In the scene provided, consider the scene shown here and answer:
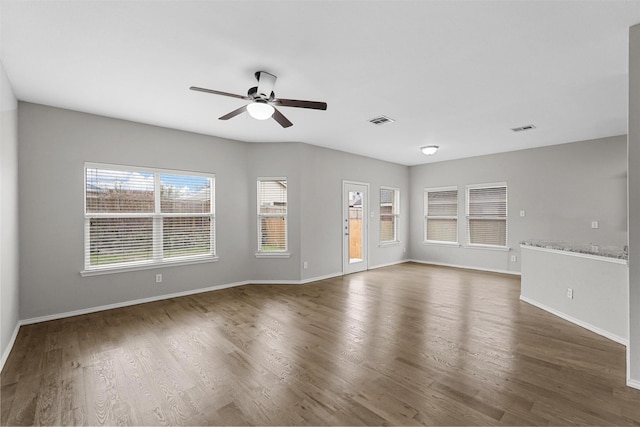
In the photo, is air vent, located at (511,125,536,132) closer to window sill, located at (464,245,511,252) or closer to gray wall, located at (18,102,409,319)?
window sill, located at (464,245,511,252)

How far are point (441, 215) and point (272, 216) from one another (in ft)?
14.8

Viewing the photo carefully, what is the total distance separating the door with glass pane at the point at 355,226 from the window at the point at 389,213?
722 mm

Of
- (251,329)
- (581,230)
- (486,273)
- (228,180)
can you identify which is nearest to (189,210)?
(228,180)

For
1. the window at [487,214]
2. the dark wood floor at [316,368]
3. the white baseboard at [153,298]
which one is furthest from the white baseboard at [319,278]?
the window at [487,214]

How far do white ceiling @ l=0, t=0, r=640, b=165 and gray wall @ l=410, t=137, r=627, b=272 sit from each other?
1.39 m

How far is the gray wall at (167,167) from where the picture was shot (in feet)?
11.8

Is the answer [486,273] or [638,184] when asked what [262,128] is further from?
[486,273]

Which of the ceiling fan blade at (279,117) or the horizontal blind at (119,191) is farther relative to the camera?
the horizontal blind at (119,191)

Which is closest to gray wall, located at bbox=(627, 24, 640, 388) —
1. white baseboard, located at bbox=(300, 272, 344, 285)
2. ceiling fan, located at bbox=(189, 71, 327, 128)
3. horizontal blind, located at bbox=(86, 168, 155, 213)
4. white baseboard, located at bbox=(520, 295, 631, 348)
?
white baseboard, located at bbox=(520, 295, 631, 348)

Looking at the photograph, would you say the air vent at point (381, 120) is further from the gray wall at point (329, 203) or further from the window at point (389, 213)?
the window at point (389, 213)

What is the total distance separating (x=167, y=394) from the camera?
7.10 feet

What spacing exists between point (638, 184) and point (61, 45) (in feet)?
15.4

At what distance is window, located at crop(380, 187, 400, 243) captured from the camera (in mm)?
7457

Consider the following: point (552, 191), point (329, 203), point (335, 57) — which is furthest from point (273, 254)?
point (552, 191)
